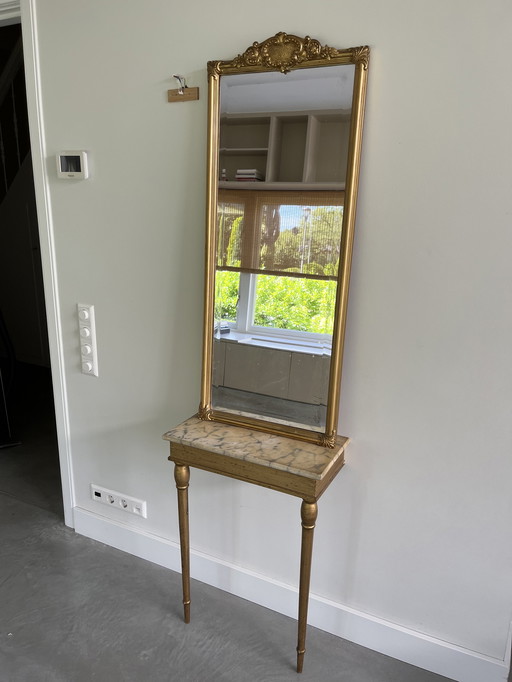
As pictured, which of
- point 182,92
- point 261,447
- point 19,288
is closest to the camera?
point 261,447

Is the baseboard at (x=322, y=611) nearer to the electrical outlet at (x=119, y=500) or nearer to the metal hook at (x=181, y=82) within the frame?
the electrical outlet at (x=119, y=500)

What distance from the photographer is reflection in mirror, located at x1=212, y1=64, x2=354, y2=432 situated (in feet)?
4.73

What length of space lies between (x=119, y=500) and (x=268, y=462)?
3.58 ft

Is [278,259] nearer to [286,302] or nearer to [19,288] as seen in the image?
[286,302]

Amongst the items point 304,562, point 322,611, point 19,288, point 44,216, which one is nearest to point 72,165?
point 44,216

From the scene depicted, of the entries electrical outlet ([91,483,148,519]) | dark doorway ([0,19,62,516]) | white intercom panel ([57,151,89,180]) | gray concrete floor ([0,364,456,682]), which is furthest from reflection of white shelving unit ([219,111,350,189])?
dark doorway ([0,19,62,516])

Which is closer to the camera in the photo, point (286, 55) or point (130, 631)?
point (286, 55)

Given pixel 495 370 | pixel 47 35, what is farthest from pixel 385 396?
pixel 47 35

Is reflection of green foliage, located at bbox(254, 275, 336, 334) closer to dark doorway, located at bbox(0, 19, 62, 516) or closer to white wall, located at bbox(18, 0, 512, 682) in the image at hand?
white wall, located at bbox(18, 0, 512, 682)

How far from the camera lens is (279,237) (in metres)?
1.56

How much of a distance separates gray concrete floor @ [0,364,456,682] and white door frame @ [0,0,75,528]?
32 cm

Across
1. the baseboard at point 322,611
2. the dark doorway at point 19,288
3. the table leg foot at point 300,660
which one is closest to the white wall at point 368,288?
the baseboard at point 322,611

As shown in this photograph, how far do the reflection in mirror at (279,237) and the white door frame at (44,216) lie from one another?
0.88 m

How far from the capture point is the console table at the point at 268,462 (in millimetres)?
1425
